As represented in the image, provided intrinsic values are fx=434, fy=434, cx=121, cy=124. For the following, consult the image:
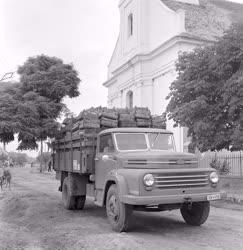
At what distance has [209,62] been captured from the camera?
57.6 ft

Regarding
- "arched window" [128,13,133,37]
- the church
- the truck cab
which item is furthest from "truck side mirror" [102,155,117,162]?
"arched window" [128,13,133,37]

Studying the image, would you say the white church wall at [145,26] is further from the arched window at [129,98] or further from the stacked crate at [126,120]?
the stacked crate at [126,120]

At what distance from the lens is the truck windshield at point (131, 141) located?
9.54 m

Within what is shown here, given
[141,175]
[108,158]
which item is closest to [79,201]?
[108,158]

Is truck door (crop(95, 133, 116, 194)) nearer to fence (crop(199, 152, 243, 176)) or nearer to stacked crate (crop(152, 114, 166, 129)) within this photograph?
stacked crate (crop(152, 114, 166, 129))

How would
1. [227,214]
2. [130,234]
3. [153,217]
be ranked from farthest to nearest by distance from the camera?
[227,214] < [153,217] < [130,234]

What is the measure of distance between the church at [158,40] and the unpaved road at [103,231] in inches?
703

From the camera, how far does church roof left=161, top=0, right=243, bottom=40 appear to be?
31.5 meters

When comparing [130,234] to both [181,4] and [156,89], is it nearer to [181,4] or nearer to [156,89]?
[156,89]

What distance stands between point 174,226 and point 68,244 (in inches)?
111

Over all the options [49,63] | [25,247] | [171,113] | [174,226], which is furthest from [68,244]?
[171,113]

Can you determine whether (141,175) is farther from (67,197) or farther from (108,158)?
(67,197)

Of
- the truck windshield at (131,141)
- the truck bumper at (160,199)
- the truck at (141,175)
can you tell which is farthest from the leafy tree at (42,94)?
the truck bumper at (160,199)

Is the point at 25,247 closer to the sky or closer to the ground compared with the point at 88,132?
closer to the ground
